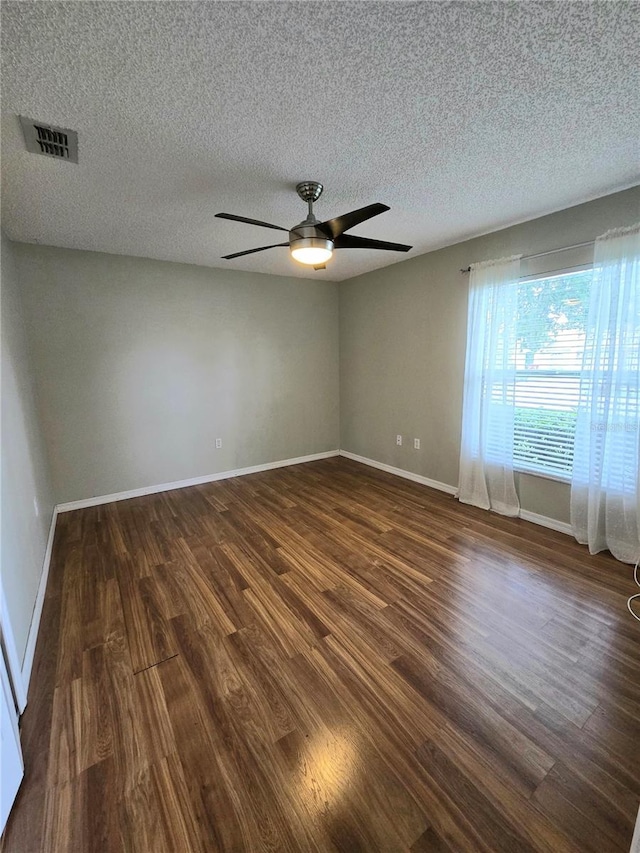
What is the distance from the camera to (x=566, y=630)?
1866 millimetres

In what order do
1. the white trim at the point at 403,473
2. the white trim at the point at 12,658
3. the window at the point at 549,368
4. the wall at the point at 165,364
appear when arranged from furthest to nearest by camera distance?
1. the white trim at the point at 403,473
2. the wall at the point at 165,364
3. the window at the point at 549,368
4. the white trim at the point at 12,658

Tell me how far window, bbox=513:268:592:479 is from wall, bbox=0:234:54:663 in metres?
3.60

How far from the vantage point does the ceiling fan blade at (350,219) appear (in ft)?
5.89

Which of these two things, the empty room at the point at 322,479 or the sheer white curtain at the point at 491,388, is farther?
the sheer white curtain at the point at 491,388

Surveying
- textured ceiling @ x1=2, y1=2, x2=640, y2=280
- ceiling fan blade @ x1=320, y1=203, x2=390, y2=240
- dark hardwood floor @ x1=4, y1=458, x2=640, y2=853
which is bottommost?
dark hardwood floor @ x1=4, y1=458, x2=640, y2=853

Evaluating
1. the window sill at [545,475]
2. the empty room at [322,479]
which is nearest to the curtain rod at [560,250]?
the empty room at [322,479]

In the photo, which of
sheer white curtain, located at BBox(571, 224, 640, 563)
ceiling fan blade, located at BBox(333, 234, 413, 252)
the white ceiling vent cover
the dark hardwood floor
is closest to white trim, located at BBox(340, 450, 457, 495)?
the dark hardwood floor

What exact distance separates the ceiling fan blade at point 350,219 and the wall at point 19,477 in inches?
A: 83.6

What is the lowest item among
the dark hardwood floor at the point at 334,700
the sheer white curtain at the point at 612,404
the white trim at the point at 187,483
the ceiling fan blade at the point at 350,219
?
the dark hardwood floor at the point at 334,700

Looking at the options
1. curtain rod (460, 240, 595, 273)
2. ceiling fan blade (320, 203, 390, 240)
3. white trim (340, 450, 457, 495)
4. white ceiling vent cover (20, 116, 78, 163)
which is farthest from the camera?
white trim (340, 450, 457, 495)

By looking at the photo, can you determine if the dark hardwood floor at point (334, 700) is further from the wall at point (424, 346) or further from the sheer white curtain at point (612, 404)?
the wall at point (424, 346)

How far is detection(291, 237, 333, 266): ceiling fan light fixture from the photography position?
209 cm

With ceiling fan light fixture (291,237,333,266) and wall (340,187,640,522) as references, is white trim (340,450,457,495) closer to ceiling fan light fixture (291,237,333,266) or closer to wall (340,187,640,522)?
wall (340,187,640,522)

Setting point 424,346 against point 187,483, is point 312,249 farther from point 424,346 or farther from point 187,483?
point 187,483
